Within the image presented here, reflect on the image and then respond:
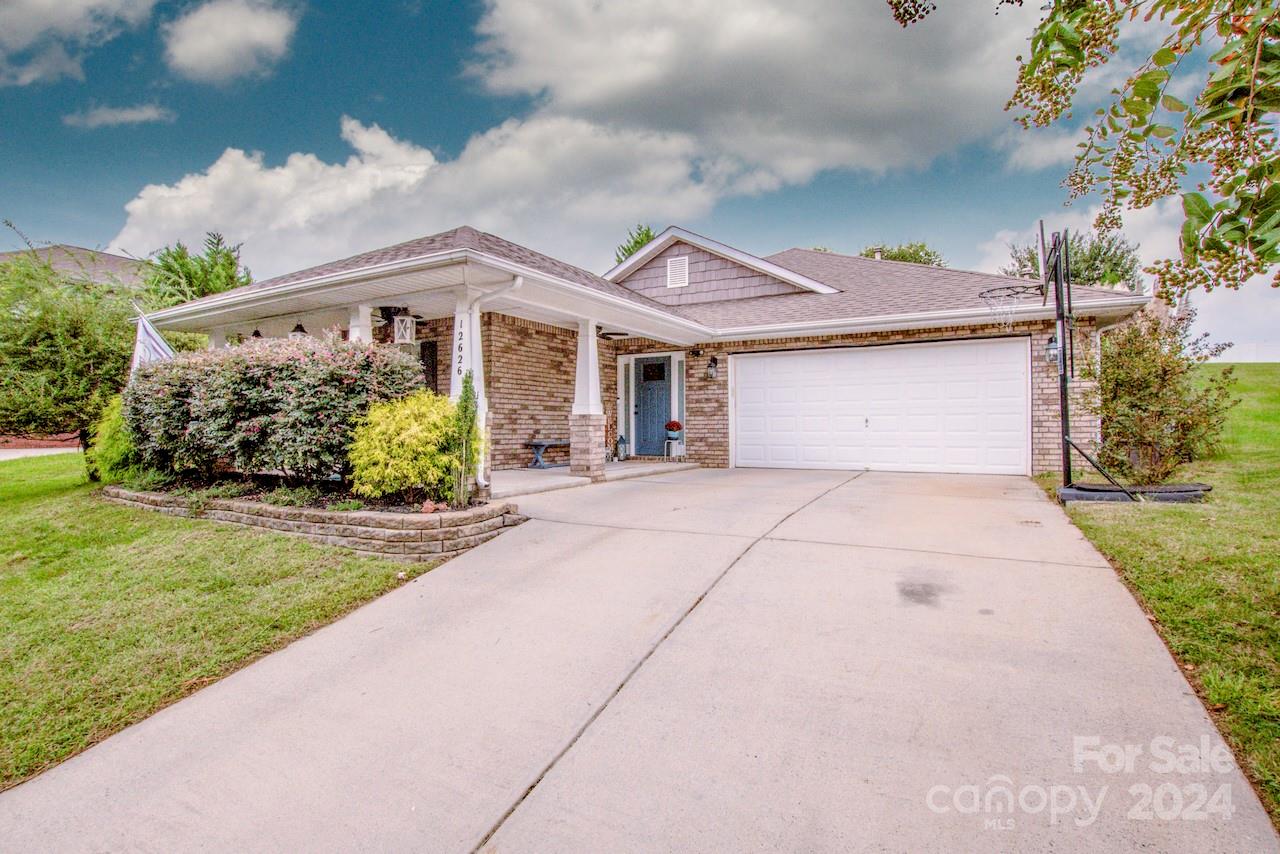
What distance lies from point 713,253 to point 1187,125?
40.5 feet

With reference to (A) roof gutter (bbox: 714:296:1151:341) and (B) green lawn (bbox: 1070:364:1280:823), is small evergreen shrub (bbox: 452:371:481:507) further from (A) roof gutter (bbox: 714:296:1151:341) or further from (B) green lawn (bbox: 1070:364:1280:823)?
(A) roof gutter (bbox: 714:296:1151:341)

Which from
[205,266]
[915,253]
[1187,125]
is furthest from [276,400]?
[915,253]

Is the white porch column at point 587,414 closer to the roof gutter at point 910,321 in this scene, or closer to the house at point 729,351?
the house at point 729,351

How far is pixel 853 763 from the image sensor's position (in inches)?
96.8

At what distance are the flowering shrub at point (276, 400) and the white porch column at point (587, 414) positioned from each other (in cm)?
282

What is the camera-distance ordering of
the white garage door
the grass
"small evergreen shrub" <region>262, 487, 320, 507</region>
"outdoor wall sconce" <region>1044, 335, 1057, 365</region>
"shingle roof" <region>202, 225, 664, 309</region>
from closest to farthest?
the grass, "small evergreen shrub" <region>262, 487, 320, 507</region>, "shingle roof" <region>202, 225, 664, 309</region>, "outdoor wall sconce" <region>1044, 335, 1057, 365</region>, the white garage door

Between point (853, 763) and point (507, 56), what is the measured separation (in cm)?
1096

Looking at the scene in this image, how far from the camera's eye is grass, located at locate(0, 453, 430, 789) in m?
3.30

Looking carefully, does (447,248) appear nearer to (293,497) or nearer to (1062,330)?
(293,497)

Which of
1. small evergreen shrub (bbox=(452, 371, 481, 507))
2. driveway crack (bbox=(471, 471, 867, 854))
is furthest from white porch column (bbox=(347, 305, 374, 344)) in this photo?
driveway crack (bbox=(471, 471, 867, 854))

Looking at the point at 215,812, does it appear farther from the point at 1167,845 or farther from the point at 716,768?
the point at 1167,845

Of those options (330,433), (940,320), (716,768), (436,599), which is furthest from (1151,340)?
(330,433)

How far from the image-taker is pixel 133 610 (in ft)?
14.5

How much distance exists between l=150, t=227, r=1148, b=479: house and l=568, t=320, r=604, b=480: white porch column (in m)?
0.03
